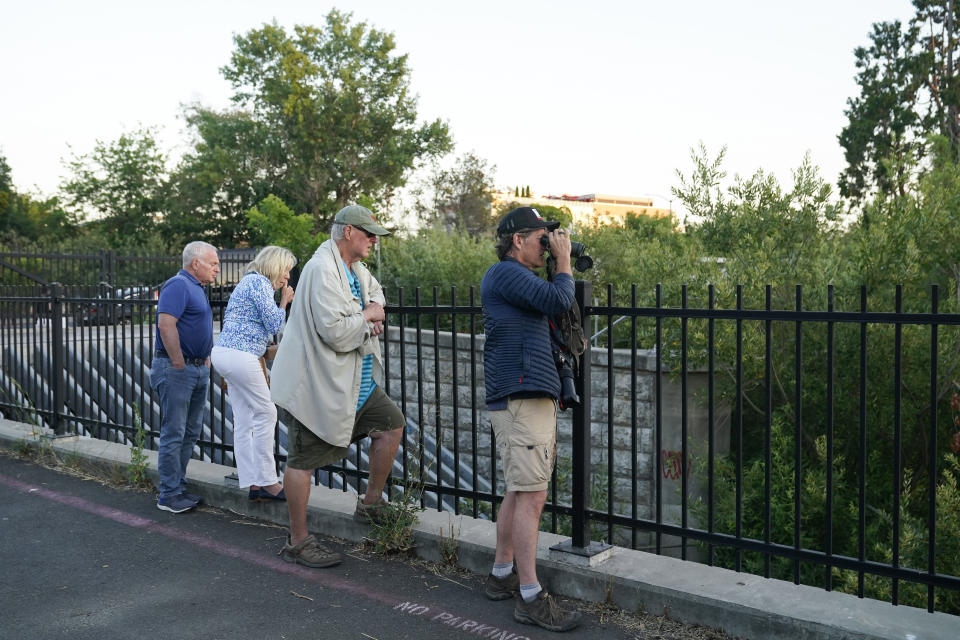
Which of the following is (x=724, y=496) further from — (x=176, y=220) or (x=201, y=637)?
(x=176, y=220)

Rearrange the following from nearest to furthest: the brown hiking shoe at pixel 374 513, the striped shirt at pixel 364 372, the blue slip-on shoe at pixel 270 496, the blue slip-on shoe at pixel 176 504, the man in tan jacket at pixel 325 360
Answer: the man in tan jacket at pixel 325 360, the striped shirt at pixel 364 372, the brown hiking shoe at pixel 374 513, the blue slip-on shoe at pixel 270 496, the blue slip-on shoe at pixel 176 504

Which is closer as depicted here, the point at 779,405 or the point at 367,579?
the point at 367,579

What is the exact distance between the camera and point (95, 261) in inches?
851

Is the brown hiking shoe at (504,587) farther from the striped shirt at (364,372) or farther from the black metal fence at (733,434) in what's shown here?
the striped shirt at (364,372)

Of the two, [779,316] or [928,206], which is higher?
[928,206]

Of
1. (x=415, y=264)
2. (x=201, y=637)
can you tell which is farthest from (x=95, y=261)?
(x=201, y=637)

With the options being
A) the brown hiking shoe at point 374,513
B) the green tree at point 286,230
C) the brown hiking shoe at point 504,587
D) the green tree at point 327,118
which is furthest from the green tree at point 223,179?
the brown hiking shoe at point 504,587

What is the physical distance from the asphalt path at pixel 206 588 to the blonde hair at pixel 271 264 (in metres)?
1.69

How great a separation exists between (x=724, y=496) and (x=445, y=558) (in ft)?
11.9

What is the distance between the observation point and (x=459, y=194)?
49094mm

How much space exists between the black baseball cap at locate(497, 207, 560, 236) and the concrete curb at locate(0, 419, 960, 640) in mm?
1700

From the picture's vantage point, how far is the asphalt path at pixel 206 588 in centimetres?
371

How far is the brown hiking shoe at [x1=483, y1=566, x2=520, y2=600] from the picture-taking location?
397 cm

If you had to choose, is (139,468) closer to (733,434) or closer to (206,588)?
(206,588)
